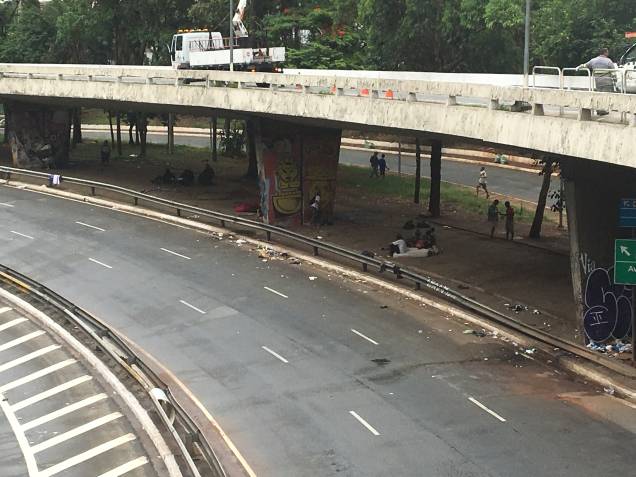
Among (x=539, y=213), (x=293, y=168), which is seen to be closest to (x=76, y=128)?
(x=293, y=168)

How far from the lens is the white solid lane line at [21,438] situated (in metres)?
20.4

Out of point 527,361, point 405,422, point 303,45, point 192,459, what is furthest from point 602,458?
point 303,45

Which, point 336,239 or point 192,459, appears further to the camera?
point 336,239

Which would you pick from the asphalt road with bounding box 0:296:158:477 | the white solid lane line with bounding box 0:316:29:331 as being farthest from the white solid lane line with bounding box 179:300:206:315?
the white solid lane line with bounding box 0:316:29:331

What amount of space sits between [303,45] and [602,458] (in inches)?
1801

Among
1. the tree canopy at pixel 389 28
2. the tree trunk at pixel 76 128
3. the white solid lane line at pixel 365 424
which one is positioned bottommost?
the white solid lane line at pixel 365 424

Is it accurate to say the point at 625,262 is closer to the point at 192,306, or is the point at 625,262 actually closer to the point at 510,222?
the point at 192,306

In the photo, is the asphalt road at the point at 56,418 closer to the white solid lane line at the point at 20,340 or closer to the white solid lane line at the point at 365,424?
the white solid lane line at the point at 20,340

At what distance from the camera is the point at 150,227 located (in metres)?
42.5

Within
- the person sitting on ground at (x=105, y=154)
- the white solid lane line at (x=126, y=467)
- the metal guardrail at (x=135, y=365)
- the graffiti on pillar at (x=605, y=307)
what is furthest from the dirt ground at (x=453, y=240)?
the white solid lane line at (x=126, y=467)

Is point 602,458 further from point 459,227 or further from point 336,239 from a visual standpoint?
point 459,227

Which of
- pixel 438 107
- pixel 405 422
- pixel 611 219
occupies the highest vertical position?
pixel 438 107

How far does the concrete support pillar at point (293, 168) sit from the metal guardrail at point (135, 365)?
1249 cm

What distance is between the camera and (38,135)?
58938mm
